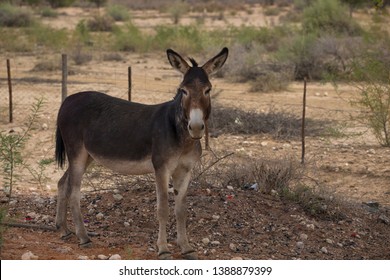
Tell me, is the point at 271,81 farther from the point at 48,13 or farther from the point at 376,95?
the point at 48,13

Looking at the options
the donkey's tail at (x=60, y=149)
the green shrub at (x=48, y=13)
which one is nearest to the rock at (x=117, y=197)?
the donkey's tail at (x=60, y=149)

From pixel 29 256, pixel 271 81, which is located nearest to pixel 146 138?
pixel 29 256

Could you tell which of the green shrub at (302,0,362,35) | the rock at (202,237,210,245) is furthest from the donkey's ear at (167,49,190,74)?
the green shrub at (302,0,362,35)

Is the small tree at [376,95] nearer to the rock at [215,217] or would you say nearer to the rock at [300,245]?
the rock at [215,217]

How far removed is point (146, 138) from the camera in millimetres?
8070

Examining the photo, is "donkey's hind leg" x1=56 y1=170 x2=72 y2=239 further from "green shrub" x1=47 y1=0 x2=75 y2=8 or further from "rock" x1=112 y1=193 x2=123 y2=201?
"green shrub" x1=47 y1=0 x2=75 y2=8

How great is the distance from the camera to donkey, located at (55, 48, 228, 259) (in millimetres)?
7609

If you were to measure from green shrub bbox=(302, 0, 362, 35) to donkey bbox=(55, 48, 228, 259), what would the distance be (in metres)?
26.3

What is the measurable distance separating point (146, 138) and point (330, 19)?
28.2 metres

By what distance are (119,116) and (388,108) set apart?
8.96 metres

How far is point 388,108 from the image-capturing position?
16.1m

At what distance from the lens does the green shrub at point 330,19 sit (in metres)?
34.5

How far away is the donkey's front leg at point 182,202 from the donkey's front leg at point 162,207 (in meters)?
0.21

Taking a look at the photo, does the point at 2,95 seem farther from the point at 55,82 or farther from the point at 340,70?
the point at 340,70
